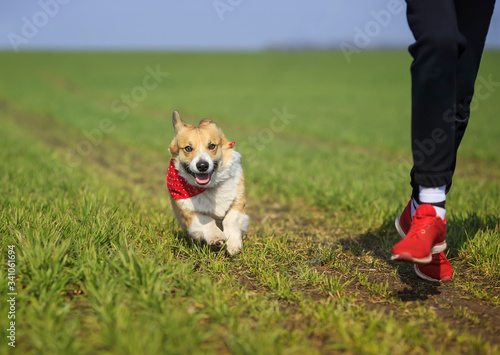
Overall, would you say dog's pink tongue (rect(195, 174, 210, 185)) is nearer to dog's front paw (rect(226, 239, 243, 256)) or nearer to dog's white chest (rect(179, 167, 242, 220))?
dog's white chest (rect(179, 167, 242, 220))

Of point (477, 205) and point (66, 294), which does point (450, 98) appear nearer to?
point (66, 294)

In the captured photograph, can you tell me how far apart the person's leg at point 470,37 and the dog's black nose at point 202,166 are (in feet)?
6.30

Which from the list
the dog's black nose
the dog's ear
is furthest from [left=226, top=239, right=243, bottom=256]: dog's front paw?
the dog's ear

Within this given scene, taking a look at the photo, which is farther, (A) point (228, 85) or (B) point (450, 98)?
(A) point (228, 85)

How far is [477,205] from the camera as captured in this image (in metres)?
4.77

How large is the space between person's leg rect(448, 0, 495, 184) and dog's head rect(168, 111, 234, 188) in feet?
6.48

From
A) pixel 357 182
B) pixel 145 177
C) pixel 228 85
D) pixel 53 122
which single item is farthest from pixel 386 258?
pixel 228 85

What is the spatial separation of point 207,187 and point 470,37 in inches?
95.3

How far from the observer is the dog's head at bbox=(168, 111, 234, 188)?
338 centimetres

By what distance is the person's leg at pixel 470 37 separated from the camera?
8.47 ft

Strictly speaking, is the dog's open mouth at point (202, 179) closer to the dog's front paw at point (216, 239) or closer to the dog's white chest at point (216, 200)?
the dog's white chest at point (216, 200)

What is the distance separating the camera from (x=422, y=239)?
7.68ft

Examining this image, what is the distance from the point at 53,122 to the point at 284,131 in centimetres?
1022

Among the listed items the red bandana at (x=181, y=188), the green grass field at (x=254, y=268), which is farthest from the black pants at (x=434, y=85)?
the red bandana at (x=181, y=188)
